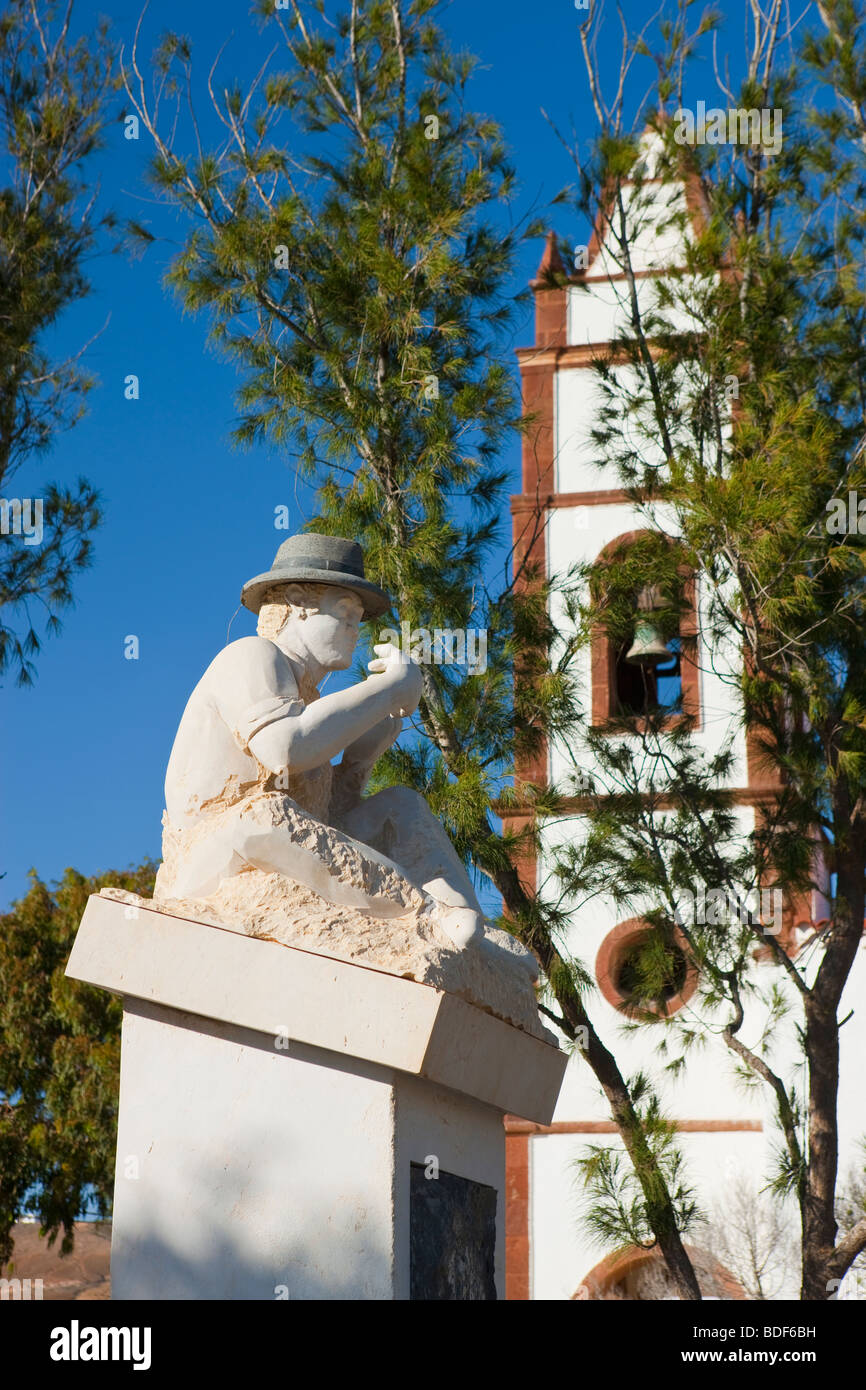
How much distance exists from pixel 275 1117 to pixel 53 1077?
1316 centimetres

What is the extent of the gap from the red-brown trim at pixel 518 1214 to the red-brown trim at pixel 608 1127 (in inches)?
3.7

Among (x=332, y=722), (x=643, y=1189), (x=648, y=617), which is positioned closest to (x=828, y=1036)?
(x=643, y=1189)

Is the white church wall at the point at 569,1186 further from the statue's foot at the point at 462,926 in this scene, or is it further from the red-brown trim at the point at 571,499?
the statue's foot at the point at 462,926

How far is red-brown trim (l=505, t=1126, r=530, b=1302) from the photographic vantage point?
1585cm

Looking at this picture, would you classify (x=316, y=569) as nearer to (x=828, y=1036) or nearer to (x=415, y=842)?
(x=415, y=842)

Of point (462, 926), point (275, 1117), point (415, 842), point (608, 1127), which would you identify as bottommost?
point (275, 1117)

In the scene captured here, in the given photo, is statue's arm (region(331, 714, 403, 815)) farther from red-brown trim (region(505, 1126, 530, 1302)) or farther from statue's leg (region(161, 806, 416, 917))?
red-brown trim (region(505, 1126, 530, 1302))

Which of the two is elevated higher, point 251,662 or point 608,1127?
point 251,662

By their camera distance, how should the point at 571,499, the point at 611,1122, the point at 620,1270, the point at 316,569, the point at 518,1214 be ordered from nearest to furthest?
1. the point at 316,569
2. the point at 620,1270
3. the point at 518,1214
4. the point at 611,1122
5. the point at 571,499

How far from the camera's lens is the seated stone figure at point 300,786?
12.1 feet

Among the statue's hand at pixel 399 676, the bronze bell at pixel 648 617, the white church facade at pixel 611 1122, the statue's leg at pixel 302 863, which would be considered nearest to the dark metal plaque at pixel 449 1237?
the statue's leg at pixel 302 863

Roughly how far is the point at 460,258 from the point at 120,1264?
645cm

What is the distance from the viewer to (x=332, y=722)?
378cm

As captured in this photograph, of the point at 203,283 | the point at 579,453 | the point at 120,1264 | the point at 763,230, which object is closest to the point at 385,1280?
the point at 120,1264
